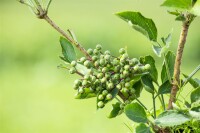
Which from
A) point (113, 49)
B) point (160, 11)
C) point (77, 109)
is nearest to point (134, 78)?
point (77, 109)

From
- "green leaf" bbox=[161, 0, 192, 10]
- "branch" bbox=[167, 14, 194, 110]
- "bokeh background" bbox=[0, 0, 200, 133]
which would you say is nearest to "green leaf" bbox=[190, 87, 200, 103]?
"branch" bbox=[167, 14, 194, 110]

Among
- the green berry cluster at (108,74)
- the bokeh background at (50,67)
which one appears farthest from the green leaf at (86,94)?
the bokeh background at (50,67)

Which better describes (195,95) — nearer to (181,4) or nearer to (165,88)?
(165,88)

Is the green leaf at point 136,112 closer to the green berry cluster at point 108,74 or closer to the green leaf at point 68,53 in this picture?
the green berry cluster at point 108,74

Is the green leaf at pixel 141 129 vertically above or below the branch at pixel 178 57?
below

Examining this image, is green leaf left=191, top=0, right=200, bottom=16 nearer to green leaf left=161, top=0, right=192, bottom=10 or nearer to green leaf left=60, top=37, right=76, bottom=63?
green leaf left=161, top=0, right=192, bottom=10

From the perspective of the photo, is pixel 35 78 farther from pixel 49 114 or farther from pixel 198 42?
pixel 198 42
